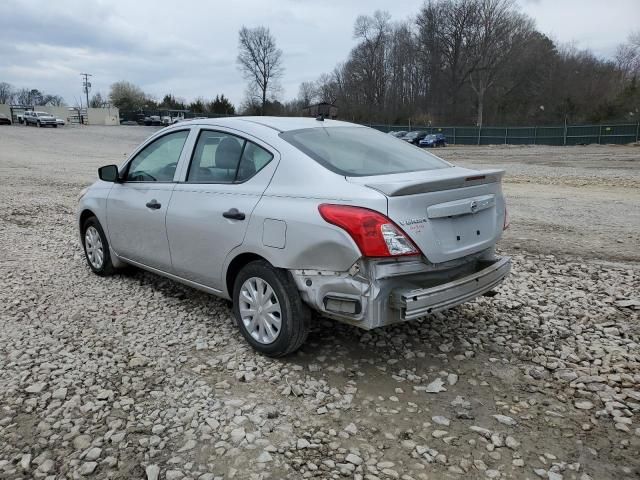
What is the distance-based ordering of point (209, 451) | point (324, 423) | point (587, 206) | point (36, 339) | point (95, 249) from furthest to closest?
point (587, 206)
point (95, 249)
point (36, 339)
point (324, 423)
point (209, 451)

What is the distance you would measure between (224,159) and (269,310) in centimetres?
130

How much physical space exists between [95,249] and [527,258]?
5.12m

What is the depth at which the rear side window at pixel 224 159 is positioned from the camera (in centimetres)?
393

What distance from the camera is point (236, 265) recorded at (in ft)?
13.0

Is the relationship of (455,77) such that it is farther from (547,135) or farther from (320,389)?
(320,389)

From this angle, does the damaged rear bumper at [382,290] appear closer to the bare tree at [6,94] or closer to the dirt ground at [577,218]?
the dirt ground at [577,218]

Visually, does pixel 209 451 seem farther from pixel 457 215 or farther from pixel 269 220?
pixel 457 215

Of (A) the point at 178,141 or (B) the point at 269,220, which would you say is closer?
(B) the point at 269,220

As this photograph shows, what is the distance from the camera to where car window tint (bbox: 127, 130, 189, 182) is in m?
4.67

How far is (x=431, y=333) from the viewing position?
426 cm

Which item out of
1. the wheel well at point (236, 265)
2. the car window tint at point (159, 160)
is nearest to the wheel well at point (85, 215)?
the car window tint at point (159, 160)

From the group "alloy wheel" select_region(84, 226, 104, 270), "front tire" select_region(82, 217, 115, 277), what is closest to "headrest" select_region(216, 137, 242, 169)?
"front tire" select_region(82, 217, 115, 277)

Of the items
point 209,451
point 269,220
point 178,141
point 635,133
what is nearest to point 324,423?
point 209,451

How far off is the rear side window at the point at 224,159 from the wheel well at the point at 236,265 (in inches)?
23.0
